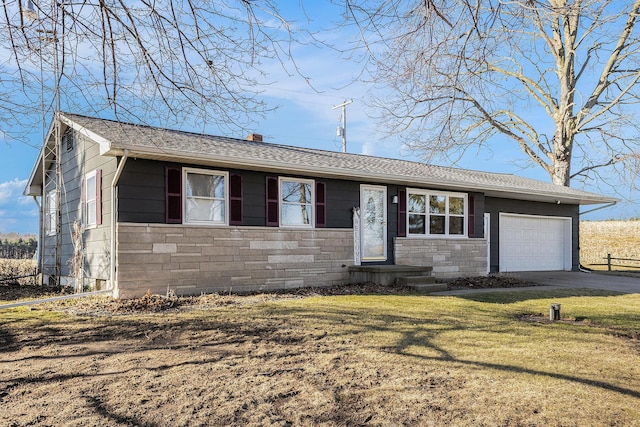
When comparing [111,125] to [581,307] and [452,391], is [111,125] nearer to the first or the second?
[452,391]

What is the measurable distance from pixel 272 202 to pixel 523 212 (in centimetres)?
1055

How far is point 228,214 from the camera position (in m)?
10.0

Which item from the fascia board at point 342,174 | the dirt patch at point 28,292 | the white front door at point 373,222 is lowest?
the dirt patch at point 28,292

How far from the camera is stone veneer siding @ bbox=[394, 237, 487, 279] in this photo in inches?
507

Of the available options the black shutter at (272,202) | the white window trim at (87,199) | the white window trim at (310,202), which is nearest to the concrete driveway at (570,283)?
the white window trim at (310,202)

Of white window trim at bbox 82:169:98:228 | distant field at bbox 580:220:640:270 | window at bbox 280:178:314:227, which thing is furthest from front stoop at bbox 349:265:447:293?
distant field at bbox 580:220:640:270

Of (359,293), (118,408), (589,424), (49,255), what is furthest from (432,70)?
(49,255)

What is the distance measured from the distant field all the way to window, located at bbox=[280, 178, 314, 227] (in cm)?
1717

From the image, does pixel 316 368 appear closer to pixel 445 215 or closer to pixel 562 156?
pixel 445 215

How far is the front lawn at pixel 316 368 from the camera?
134 inches

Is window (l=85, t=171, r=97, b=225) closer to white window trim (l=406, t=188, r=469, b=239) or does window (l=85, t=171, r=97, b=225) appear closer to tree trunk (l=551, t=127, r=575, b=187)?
white window trim (l=406, t=188, r=469, b=239)

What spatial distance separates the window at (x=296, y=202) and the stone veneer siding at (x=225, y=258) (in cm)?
28

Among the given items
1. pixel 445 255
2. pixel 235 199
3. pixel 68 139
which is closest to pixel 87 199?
pixel 68 139

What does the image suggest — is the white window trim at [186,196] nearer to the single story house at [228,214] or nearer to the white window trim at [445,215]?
the single story house at [228,214]
